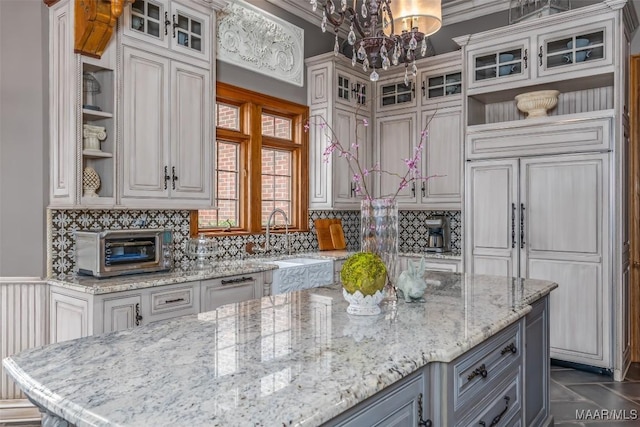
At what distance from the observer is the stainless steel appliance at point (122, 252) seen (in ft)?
9.14

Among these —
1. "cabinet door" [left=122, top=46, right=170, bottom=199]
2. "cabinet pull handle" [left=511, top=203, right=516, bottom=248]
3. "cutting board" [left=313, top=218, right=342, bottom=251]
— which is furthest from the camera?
"cutting board" [left=313, top=218, right=342, bottom=251]

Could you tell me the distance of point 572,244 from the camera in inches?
149

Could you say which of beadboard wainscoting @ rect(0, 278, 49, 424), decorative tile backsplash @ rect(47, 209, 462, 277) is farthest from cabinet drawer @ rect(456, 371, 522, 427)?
beadboard wainscoting @ rect(0, 278, 49, 424)

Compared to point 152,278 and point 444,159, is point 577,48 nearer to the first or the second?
point 444,159

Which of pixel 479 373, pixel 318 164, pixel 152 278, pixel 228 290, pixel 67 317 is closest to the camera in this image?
pixel 479 373

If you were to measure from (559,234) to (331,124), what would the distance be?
2408 mm

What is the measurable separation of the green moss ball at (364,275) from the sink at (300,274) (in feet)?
6.31

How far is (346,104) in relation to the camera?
193 inches

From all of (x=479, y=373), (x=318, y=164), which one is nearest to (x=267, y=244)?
(x=318, y=164)

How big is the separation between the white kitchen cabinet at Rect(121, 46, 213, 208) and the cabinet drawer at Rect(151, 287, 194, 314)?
670mm

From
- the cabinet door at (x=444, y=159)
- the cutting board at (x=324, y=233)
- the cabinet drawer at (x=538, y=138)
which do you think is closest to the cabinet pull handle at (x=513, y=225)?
the cabinet drawer at (x=538, y=138)

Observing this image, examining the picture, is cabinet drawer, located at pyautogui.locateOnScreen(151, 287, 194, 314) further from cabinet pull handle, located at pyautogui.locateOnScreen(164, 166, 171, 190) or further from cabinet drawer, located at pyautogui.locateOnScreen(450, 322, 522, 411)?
cabinet drawer, located at pyautogui.locateOnScreen(450, 322, 522, 411)

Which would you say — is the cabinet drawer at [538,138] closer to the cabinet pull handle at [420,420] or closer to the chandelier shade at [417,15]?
the chandelier shade at [417,15]

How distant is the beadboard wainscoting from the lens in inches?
115
